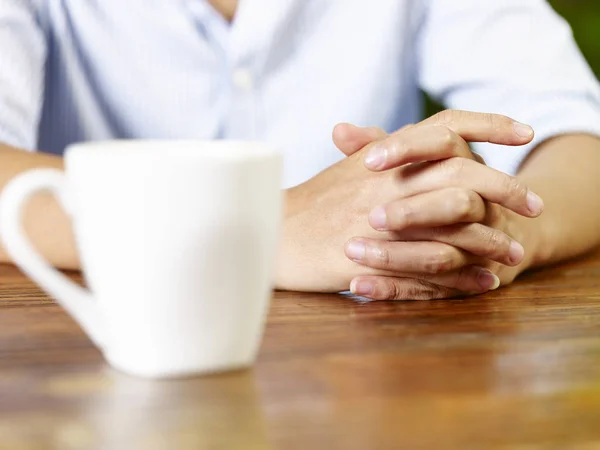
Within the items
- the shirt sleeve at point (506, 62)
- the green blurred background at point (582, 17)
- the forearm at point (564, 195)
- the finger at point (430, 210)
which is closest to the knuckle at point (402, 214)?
the finger at point (430, 210)

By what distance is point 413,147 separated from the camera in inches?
22.8

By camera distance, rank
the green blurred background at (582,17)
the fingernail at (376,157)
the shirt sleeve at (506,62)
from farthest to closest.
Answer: the green blurred background at (582,17), the shirt sleeve at (506,62), the fingernail at (376,157)

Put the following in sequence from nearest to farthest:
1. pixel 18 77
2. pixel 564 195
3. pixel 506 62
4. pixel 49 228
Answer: pixel 49 228, pixel 564 195, pixel 18 77, pixel 506 62

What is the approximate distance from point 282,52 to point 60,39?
0.30 m

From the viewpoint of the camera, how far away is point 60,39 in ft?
3.45

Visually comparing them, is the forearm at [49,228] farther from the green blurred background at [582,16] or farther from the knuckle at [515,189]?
the green blurred background at [582,16]

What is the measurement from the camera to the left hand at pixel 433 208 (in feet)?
1.94

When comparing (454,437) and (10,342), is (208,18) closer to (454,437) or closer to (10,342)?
(10,342)

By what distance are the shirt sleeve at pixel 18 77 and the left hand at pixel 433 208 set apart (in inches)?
18.6

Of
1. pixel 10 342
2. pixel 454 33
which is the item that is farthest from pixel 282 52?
pixel 10 342

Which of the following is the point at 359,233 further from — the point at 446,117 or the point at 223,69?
the point at 223,69

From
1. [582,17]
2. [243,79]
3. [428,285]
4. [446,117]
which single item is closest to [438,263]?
[428,285]

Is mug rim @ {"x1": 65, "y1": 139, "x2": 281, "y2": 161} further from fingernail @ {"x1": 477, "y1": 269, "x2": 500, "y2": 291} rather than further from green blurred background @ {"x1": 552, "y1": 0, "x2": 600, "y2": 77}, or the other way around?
green blurred background @ {"x1": 552, "y1": 0, "x2": 600, "y2": 77}

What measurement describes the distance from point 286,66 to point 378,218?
21.6 inches
